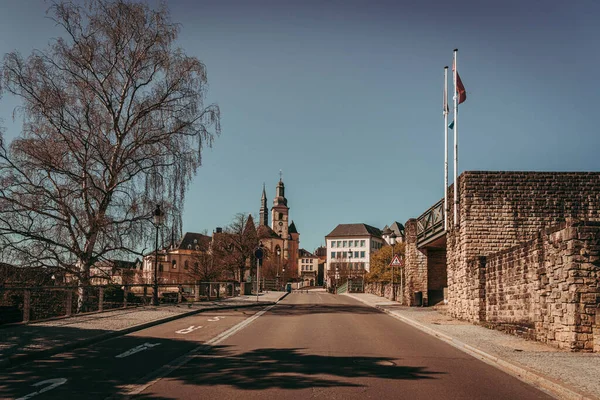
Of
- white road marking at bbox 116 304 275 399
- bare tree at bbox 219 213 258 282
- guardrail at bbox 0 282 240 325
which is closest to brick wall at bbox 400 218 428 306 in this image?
guardrail at bbox 0 282 240 325

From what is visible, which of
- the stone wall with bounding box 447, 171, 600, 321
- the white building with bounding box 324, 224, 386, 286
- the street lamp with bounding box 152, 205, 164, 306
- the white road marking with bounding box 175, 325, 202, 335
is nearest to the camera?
the white road marking with bounding box 175, 325, 202, 335

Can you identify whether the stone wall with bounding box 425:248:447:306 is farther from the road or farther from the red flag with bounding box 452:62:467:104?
the road

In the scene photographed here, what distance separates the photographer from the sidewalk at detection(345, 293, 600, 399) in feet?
27.3

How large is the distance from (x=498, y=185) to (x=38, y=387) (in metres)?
17.0

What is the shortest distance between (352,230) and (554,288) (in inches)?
6269

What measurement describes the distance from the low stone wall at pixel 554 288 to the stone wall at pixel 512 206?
8.98 ft

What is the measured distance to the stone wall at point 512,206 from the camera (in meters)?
20.4

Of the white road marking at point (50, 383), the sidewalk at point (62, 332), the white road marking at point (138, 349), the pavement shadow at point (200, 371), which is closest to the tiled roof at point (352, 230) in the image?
the sidewalk at point (62, 332)

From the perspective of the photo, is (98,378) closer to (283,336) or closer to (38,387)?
(38,387)

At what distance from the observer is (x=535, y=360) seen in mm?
10797

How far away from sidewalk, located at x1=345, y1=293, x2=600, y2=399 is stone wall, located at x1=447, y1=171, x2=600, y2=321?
172 inches

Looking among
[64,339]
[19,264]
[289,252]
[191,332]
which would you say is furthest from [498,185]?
[289,252]

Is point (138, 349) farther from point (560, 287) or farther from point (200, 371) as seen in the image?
point (560, 287)

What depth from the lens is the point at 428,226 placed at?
29.7 metres
